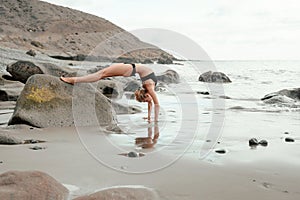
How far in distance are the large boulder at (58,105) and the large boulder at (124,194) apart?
363 cm

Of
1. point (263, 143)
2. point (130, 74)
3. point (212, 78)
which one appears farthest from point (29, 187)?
point (212, 78)

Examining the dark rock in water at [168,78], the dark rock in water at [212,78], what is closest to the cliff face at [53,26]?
the dark rock in water at [212,78]

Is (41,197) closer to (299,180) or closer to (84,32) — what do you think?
(299,180)

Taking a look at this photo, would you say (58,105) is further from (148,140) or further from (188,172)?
(188,172)

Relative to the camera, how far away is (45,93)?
6711 millimetres

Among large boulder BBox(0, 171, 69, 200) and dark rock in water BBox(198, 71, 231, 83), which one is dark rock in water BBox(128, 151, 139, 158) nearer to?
large boulder BBox(0, 171, 69, 200)

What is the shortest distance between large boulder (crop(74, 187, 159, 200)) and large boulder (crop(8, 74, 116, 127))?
3.63 m

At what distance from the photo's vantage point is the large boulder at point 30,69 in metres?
12.5

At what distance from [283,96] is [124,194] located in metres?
12.0

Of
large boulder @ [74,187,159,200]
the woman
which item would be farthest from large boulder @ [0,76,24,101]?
large boulder @ [74,187,159,200]

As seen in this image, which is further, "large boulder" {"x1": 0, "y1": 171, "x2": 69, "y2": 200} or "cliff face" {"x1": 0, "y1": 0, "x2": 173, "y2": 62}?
"cliff face" {"x1": 0, "y1": 0, "x2": 173, "y2": 62}

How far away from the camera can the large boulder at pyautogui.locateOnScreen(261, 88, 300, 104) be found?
43.0 ft

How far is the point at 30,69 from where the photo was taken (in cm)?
1293

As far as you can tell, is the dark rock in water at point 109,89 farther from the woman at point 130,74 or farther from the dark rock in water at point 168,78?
the dark rock in water at point 168,78
